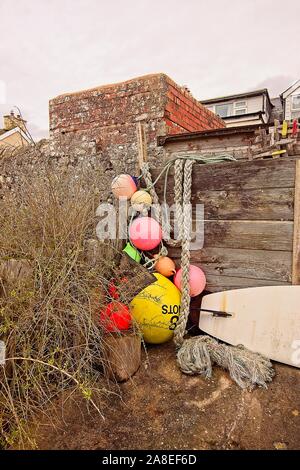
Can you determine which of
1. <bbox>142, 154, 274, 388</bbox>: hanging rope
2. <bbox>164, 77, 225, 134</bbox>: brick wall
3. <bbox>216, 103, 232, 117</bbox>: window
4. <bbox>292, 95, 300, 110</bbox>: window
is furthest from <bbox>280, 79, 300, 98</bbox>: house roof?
<bbox>142, 154, 274, 388</bbox>: hanging rope

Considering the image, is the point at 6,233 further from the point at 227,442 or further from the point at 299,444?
the point at 299,444

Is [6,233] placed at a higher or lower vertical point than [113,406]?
higher

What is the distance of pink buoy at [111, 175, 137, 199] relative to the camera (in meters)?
2.92

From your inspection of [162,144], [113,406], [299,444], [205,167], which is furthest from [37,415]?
[162,144]

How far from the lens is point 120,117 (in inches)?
191

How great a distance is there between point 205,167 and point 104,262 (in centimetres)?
133

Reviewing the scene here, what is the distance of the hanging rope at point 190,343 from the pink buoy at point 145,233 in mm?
121

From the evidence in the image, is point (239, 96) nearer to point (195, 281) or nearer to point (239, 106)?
point (239, 106)

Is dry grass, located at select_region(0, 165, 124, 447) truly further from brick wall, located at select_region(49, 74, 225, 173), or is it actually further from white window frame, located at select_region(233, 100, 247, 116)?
white window frame, located at select_region(233, 100, 247, 116)

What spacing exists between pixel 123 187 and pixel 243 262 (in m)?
1.32

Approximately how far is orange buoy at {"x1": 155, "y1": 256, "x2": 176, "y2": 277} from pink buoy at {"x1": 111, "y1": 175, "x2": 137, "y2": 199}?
2.31 ft

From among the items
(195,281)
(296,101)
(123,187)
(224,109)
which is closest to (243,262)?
(195,281)

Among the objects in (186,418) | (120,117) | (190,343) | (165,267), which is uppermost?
(120,117)
